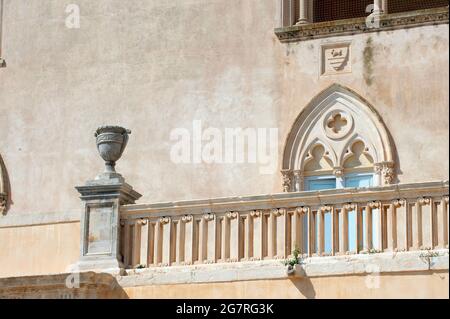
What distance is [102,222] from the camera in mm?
18000

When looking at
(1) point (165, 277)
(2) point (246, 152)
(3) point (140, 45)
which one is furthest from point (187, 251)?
(3) point (140, 45)

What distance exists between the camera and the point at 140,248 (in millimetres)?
17859

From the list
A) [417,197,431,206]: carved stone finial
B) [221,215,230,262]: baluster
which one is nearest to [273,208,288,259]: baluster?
[221,215,230,262]: baluster

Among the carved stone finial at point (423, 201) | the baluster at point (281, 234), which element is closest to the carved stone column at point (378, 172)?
the baluster at point (281, 234)

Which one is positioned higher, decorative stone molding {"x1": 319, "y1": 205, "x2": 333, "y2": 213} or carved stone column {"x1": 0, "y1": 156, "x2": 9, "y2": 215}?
carved stone column {"x1": 0, "y1": 156, "x2": 9, "y2": 215}

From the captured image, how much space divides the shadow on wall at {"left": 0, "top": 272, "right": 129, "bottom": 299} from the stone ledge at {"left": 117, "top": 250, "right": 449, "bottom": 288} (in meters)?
0.16

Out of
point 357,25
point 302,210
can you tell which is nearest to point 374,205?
point 302,210

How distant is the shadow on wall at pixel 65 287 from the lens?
1742cm

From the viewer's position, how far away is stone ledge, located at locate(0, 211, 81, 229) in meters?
19.1

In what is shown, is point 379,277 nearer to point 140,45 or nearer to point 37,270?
point 37,270

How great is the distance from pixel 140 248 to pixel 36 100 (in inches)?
271

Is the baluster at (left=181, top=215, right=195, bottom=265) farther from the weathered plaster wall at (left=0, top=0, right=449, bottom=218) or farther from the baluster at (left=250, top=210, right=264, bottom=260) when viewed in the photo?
the weathered plaster wall at (left=0, top=0, right=449, bottom=218)

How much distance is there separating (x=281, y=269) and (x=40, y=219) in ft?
13.7

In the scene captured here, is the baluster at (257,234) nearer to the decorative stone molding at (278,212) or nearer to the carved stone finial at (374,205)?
the decorative stone molding at (278,212)
